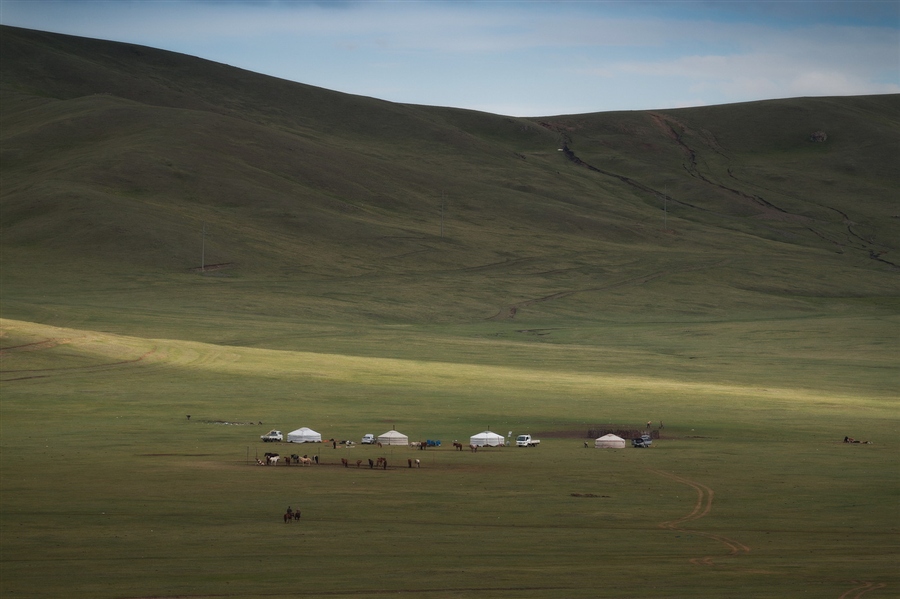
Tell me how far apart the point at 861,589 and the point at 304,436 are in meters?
38.1

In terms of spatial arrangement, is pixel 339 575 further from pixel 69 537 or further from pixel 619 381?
pixel 619 381

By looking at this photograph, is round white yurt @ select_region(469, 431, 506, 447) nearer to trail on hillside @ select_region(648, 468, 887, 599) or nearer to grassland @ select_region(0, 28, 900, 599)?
grassland @ select_region(0, 28, 900, 599)

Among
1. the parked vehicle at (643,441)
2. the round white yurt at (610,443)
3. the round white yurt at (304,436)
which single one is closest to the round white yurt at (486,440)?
the round white yurt at (610,443)

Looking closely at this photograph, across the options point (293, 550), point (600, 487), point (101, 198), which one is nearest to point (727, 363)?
point (600, 487)

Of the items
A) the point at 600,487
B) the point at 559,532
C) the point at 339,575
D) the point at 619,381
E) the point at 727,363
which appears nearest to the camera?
the point at 339,575

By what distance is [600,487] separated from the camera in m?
51.5

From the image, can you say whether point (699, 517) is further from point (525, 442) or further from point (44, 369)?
point (44, 369)

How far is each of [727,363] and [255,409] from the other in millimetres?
51518

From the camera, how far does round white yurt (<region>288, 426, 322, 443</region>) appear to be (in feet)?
212

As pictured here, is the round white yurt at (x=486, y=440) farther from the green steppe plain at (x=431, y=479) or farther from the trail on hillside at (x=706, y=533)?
the trail on hillside at (x=706, y=533)

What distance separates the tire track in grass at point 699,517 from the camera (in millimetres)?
37094

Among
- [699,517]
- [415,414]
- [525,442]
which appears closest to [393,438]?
[525,442]

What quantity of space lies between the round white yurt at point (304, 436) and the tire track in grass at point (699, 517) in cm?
1951

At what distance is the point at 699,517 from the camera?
44.4 m
